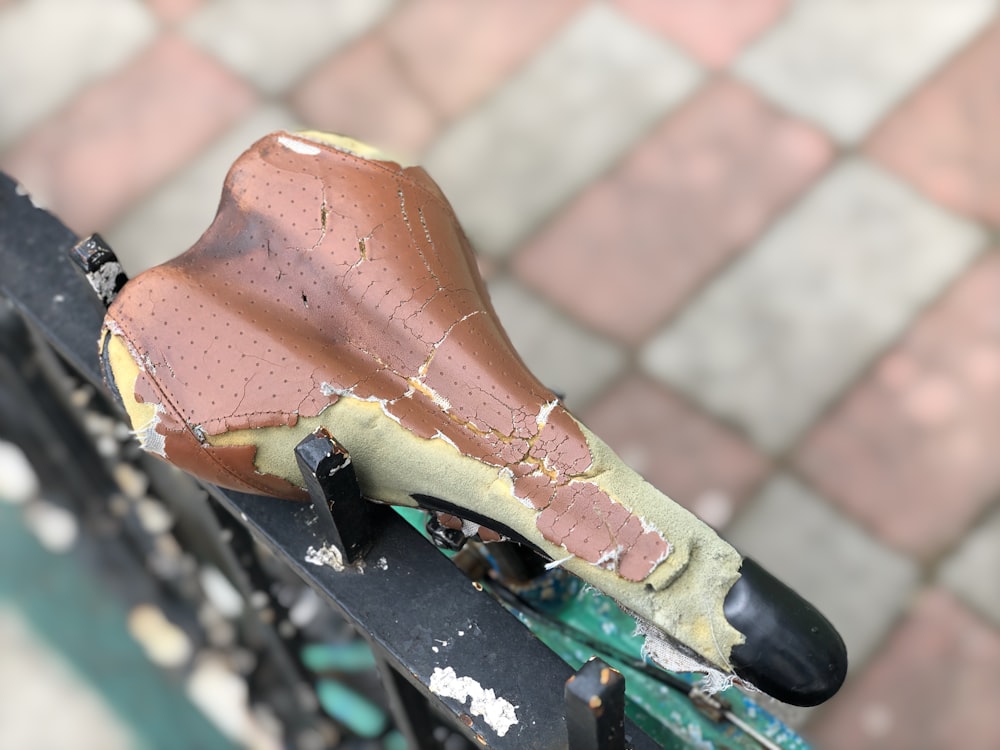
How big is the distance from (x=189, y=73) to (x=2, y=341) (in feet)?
5.44

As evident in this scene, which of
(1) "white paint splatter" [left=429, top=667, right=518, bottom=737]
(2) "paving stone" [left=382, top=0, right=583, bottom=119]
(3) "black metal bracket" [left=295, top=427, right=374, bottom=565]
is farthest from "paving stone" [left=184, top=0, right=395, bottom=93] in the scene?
(1) "white paint splatter" [left=429, top=667, right=518, bottom=737]

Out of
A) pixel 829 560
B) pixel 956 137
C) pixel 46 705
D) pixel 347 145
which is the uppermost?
pixel 956 137

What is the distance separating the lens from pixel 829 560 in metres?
2.61

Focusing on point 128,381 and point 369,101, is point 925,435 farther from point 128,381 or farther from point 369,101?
point 128,381

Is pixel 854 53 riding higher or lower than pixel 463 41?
higher

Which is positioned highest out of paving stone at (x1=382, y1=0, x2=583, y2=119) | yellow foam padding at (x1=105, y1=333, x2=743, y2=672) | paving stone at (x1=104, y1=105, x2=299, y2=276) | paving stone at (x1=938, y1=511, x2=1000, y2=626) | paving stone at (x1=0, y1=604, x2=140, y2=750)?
paving stone at (x1=382, y1=0, x2=583, y2=119)

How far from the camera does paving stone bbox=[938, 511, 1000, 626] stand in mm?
2534

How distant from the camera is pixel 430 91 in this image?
334cm

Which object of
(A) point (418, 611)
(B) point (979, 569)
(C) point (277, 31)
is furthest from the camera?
(C) point (277, 31)

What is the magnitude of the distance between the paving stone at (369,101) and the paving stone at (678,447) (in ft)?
3.23

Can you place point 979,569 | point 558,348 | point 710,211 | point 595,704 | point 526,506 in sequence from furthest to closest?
1. point 710,211
2. point 558,348
3. point 979,569
4. point 526,506
5. point 595,704

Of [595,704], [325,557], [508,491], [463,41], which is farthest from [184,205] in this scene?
[595,704]

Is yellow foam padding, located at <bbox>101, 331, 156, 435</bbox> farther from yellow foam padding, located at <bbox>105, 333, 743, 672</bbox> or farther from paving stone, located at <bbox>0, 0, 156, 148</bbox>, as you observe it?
paving stone, located at <bbox>0, 0, 156, 148</bbox>

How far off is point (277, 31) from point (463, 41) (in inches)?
22.9
